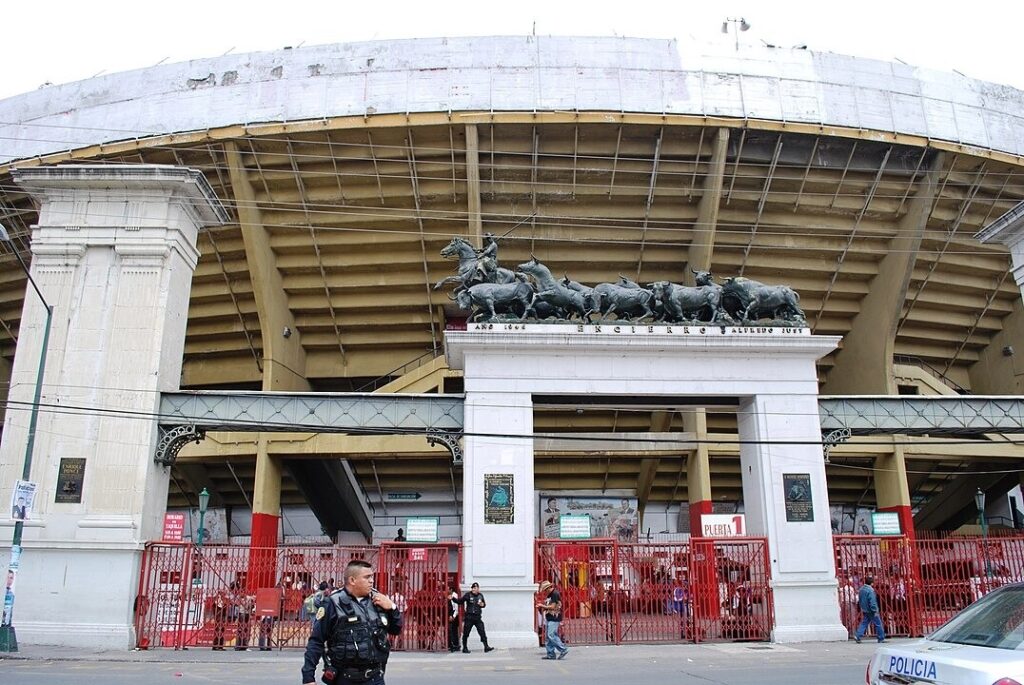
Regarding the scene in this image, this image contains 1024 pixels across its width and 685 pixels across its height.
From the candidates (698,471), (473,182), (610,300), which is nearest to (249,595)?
(610,300)

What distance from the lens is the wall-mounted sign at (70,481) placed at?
1694cm

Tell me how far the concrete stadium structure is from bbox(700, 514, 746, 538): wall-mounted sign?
4.75 metres

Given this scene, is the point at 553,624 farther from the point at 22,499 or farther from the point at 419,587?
the point at 22,499

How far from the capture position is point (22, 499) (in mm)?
15359

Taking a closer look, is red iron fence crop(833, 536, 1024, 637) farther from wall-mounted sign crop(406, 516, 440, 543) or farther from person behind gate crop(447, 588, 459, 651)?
wall-mounted sign crop(406, 516, 440, 543)

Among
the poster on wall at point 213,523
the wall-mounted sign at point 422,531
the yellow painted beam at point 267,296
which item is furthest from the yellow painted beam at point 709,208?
the poster on wall at point 213,523

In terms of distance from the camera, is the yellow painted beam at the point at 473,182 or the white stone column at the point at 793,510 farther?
the yellow painted beam at the point at 473,182

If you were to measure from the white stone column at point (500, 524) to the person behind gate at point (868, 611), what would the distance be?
709 cm

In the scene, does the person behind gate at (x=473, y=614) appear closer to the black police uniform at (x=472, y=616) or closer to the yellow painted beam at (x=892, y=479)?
the black police uniform at (x=472, y=616)

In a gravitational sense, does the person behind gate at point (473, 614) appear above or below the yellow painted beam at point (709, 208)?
below

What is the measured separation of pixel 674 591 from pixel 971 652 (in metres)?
13.3

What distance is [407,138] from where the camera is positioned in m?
24.5

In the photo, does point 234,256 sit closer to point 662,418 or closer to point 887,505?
Result: point 662,418

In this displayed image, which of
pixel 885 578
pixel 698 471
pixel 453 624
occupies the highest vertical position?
pixel 698 471
